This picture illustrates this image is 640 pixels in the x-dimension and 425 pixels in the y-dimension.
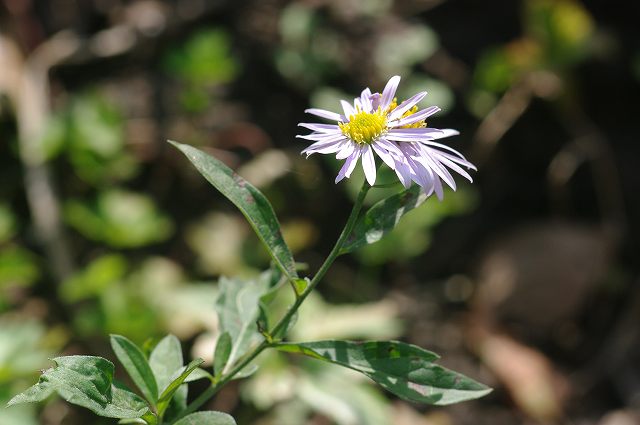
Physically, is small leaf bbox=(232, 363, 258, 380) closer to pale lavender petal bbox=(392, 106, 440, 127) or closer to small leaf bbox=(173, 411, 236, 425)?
small leaf bbox=(173, 411, 236, 425)

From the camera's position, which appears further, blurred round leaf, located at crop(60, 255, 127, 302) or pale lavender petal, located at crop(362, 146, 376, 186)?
blurred round leaf, located at crop(60, 255, 127, 302)

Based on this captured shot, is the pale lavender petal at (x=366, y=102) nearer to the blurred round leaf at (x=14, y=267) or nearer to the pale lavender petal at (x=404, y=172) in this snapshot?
the pale lavender petal at (x=404, y=172)

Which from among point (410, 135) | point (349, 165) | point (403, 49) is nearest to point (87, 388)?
point (349, 165)

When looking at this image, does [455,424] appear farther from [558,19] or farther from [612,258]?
[558,19]

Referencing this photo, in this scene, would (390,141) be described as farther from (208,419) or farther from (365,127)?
(208,419)

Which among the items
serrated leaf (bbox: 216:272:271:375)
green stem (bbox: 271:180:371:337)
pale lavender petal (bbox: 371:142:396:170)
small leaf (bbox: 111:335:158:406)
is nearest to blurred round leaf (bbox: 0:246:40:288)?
serrated leaf (bbox: 216:272:271:375)

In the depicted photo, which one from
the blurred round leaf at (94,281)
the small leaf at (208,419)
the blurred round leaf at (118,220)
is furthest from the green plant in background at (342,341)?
the blurred round leaf at (118,220)

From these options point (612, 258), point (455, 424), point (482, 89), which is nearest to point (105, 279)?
point (455, 424)
